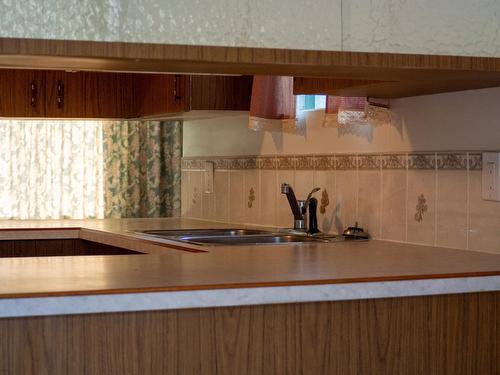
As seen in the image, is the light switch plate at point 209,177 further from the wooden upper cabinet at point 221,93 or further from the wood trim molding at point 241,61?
the wood trim molding at point 241,61

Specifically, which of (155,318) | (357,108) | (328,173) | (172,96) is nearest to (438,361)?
(155,318)

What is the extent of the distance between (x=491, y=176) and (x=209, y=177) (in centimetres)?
242

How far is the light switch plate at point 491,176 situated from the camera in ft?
9.62

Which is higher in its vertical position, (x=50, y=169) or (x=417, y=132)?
(x=417, y=132)

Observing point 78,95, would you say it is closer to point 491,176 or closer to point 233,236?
point 233,236

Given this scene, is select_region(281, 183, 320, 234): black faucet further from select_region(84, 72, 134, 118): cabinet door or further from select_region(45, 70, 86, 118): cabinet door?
select_region(45, 70, 86, 118): cabinet door

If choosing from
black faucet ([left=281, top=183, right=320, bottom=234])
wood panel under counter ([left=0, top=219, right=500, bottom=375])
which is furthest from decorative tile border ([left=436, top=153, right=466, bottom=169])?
black faucet ([left=281, top=183, right=320, bottom=234])

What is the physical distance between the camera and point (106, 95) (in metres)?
5.19

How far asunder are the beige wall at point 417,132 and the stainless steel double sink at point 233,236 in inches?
15.6

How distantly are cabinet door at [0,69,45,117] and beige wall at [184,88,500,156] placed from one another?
1239 millimetres

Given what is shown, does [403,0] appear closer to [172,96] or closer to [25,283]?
[25,283]

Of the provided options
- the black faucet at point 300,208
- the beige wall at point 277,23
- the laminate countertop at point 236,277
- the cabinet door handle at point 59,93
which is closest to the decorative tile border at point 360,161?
the black faucet at point 300,208

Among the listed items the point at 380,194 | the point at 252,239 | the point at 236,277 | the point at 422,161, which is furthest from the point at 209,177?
the point at 236,277

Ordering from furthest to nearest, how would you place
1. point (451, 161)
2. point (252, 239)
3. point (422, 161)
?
point (252, 239) → point (422, 161) → point (451, 161)
